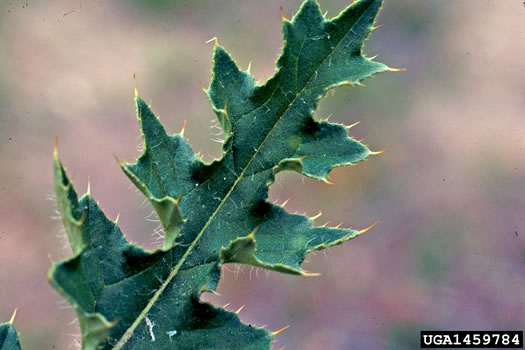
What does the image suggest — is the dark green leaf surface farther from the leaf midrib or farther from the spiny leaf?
the spiny leaf

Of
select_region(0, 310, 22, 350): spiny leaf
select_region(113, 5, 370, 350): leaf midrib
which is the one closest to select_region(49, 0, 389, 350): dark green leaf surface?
select_region(113, 5, 370, 350): leaf midrib

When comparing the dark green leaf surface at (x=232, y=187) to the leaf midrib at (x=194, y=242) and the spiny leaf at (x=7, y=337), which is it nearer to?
the leaf midrib at (x=194, y=242)

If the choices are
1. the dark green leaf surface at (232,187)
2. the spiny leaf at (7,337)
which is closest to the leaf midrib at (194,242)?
the dark green leaf surface at (232,187)

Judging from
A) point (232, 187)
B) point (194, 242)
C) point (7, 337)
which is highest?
point (232, 187)

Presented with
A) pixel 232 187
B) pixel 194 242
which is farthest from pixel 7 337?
pixel 232 187

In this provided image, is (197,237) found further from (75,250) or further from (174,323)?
(75,250)

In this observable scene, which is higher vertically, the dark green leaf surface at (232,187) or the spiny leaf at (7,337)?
the dark green leaf surface at (232,187)

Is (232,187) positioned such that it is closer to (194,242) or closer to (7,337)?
(194,242)

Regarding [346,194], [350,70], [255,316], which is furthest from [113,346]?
[346,194]
